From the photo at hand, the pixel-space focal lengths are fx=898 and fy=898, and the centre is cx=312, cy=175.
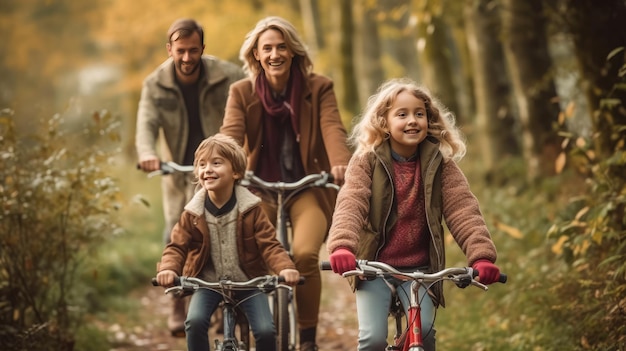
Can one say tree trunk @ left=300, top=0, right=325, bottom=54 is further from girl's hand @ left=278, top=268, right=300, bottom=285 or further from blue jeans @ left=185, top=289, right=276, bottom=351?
girl's hand @ left=278, top=268, right=300, bottom=285

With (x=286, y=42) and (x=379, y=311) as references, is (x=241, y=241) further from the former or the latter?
(x=286, y=42)

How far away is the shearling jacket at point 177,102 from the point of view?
7547 mm

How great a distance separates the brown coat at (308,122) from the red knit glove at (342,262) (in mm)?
2156

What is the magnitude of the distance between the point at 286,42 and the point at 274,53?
0.46 ft

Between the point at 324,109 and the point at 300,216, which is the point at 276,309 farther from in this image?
the point at 324,109

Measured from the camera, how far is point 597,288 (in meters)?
6.71

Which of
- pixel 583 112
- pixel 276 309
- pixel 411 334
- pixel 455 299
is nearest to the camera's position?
pixel 411 334

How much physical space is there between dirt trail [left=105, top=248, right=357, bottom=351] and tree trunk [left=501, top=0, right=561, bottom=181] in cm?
314

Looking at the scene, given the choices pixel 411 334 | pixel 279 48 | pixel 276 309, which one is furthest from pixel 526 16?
pixel 411 334

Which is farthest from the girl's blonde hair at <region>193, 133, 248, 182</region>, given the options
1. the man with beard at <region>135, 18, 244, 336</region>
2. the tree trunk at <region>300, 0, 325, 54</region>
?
the tree trunk at <region>300, 0, 325, 54</region>

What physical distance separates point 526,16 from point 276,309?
251 inches

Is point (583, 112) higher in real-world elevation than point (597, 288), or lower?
higher

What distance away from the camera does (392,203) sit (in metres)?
4.98

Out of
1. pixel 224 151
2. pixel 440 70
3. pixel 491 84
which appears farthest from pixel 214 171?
pixel 440 70
